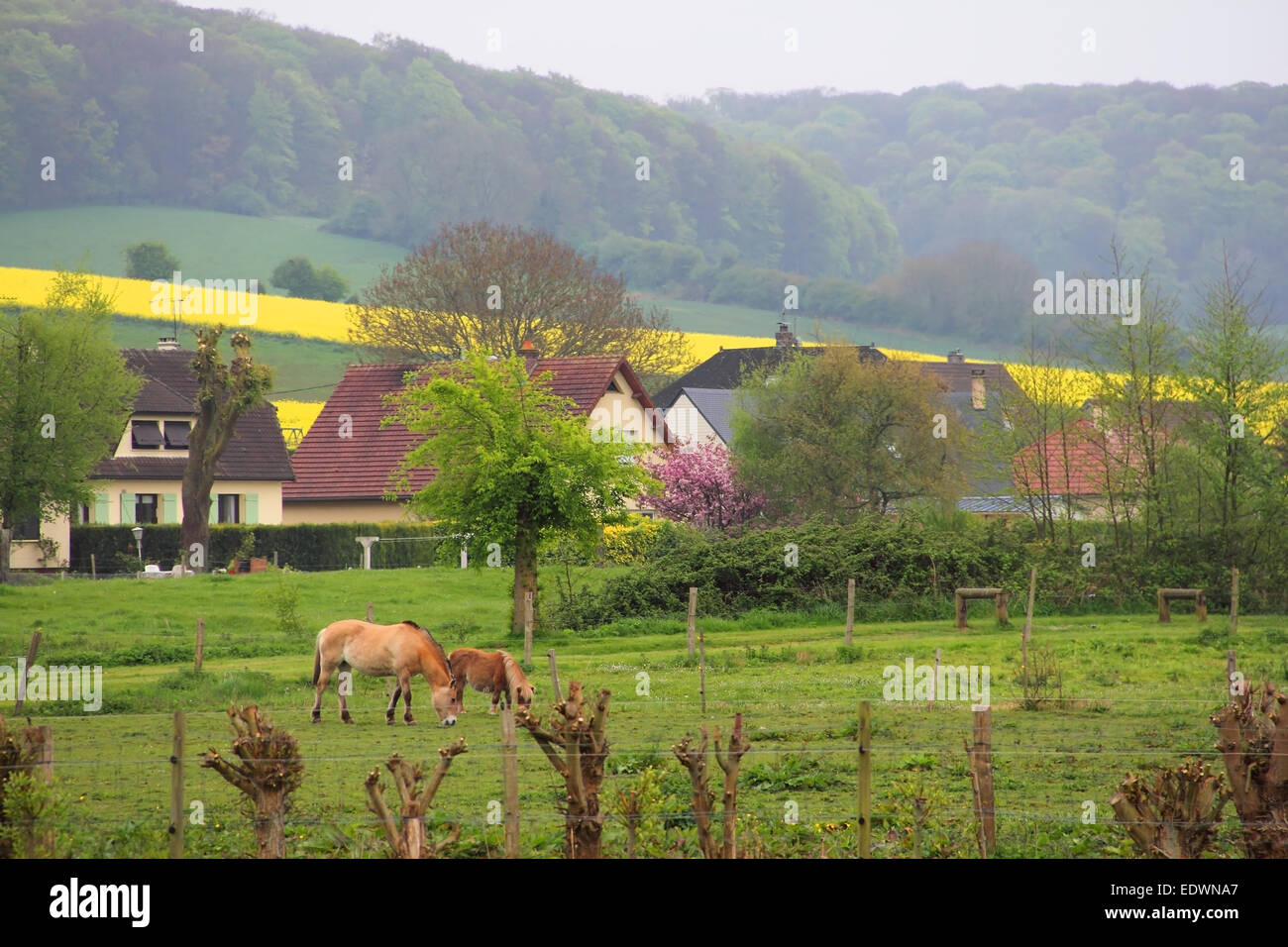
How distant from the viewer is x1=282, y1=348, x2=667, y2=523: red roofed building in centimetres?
5516

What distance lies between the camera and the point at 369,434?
57906 mm

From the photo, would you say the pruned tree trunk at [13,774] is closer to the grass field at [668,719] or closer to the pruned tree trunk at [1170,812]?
the grass field at [668,719]

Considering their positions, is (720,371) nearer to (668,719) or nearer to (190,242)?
(190,242)

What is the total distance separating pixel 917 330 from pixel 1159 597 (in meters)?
86.8

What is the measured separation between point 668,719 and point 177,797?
361 inches

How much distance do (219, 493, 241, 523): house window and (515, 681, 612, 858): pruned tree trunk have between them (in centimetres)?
5210

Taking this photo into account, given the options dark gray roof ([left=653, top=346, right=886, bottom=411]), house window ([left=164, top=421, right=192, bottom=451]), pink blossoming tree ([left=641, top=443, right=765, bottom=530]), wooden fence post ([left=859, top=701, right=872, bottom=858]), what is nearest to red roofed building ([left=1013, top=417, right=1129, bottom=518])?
pink blossoming tree ([left=641, top=443, right=765, bottom=530])

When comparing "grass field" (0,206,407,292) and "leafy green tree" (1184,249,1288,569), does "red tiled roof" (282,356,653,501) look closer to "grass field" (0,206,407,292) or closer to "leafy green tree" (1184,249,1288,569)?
"leafy green tree" (1184,249,1288,569)

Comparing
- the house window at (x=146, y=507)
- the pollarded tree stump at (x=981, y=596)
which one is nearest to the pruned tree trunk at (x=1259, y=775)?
the pollarded tree stump at (x=981, y=596)

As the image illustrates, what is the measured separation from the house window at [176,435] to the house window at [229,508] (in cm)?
275

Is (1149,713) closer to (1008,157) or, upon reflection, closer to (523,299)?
(523,299)

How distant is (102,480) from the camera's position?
56.1 meters

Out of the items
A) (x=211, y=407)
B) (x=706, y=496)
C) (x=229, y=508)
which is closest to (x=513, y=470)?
(x=211, y=407)

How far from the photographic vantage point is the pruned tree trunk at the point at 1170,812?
9656 millimetres
